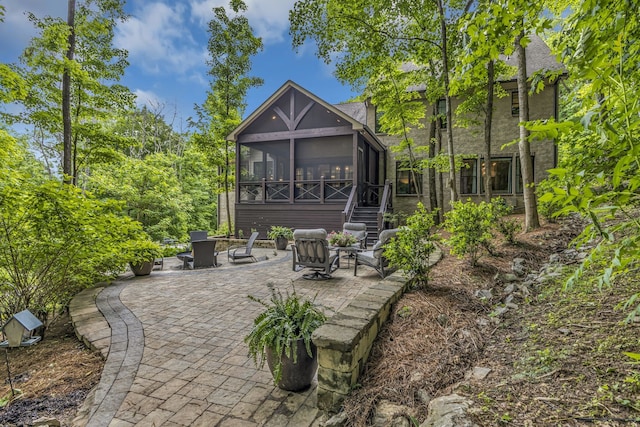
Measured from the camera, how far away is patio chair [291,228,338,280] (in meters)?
6.20

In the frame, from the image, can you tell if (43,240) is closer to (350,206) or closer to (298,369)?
(298,369)

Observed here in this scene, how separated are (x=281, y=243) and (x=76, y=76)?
7662mm

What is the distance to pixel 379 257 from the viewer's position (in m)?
6.08

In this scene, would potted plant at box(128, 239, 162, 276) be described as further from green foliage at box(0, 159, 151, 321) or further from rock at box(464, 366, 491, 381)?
rock at box(464, 366, 491, 381)

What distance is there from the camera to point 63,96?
8.03 metres

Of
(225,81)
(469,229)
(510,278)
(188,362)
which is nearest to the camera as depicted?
(188,362)

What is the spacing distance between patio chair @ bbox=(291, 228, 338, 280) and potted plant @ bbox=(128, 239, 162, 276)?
2.97 metres

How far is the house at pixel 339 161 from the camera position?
40.2 feet

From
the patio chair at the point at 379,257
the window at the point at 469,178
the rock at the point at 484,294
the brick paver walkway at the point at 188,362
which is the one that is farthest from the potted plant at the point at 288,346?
the window at the point at 469,178

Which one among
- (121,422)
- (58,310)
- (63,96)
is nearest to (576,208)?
(121,422)

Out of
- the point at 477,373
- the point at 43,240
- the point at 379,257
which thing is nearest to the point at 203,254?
the point at 43,240

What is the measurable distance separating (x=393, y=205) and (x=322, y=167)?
4.12 m

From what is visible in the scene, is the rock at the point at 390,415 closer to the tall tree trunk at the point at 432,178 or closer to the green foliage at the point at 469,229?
the green foliage at the point at 469,229

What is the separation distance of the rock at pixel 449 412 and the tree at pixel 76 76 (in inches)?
347
